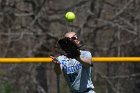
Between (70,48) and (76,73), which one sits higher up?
(70,48)

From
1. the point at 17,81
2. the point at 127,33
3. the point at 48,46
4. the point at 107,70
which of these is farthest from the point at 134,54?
the point at 17,81

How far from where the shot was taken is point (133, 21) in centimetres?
1325

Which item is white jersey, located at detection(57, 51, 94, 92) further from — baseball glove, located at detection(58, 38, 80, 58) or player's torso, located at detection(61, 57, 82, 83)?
baseball glove, located at detection(58, 38, 80, 58)

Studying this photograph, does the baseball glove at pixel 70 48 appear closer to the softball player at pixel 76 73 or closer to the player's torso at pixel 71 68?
the softball player at pixel 76 73

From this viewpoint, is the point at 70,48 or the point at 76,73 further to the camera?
the point at 76,73

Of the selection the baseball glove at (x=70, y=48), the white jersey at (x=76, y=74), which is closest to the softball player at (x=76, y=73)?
the white jersey at (x=76, y=74)

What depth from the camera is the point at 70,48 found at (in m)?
6.93

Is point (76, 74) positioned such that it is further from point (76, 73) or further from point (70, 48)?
point (70, 48)

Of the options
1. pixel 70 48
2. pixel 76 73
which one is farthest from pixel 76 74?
pixel 70 48

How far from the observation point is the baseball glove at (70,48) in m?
6.90

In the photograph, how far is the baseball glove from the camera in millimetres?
6898

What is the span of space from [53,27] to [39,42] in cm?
64

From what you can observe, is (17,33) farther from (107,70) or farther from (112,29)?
(107,70)

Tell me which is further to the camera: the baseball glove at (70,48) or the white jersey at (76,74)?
the white jersey at (76,74)
